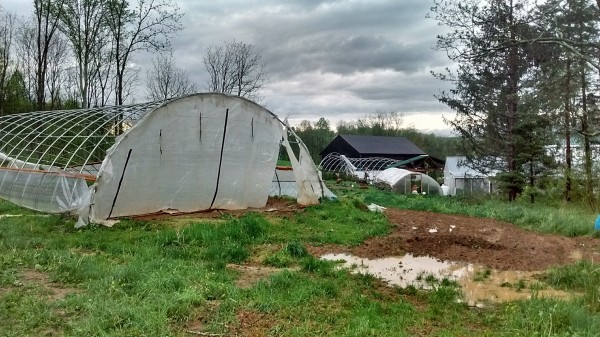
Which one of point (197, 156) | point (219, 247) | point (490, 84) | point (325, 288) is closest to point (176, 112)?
point (197, 156)

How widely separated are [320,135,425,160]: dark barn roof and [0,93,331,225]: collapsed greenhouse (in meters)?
26.8

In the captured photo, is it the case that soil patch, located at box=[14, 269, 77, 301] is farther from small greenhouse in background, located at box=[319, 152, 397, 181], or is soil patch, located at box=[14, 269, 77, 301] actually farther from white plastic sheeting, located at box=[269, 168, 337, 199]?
small greenhouse in background, located at box=[319, 152, 397, 181]

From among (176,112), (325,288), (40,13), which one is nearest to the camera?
(325,288)

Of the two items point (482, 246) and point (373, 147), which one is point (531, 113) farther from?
point (373, 147)

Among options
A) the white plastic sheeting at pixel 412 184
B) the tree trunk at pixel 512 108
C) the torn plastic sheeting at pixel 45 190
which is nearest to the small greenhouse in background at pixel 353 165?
the white plastic sheeting at pixel 412 184

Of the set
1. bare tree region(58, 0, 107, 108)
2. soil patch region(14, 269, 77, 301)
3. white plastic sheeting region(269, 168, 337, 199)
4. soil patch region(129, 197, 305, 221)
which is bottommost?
soil patch region(14, 269, 77, 301)

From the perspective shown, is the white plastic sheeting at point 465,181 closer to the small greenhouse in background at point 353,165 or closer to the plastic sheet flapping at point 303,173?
the small greenhouse in background at point 353,165

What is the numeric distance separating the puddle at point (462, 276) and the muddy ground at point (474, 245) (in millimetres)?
327

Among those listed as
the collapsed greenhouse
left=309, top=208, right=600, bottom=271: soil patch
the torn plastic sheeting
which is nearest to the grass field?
left=309, top=208, right=600, bottom=271: soil patch

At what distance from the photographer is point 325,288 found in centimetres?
510

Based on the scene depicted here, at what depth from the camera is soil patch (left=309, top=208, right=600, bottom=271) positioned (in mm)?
7578

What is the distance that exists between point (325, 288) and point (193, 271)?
1.62 meters

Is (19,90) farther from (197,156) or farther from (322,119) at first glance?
(322,119)

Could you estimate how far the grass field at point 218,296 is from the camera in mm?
3975
